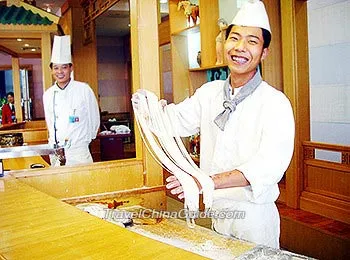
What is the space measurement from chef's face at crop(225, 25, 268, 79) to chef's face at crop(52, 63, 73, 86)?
1.94 m

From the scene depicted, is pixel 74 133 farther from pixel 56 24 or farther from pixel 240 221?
pixel 56 24

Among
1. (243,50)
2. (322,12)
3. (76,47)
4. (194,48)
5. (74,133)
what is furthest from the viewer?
(76,47)

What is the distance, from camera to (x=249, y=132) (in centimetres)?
178

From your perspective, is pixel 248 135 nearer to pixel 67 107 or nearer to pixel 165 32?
pixel 67 107

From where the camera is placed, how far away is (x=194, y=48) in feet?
17.2

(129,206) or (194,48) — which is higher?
(194,48)

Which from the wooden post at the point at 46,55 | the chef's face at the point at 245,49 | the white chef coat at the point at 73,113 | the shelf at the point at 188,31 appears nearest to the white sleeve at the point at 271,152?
the chef's face at the point at 245,49

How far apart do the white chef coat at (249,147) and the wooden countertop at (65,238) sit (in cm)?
66

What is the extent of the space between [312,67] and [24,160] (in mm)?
2569

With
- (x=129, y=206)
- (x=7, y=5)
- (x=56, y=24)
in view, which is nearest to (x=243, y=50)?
(x=129, y=206)

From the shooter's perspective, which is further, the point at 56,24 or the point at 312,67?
the point at 56,24

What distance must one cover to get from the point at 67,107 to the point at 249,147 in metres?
1.97

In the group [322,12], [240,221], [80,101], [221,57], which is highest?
[322,12]

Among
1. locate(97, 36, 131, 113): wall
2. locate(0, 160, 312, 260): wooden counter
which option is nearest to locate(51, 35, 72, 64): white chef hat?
locate(0, 160, 312, 260): wooden counter
